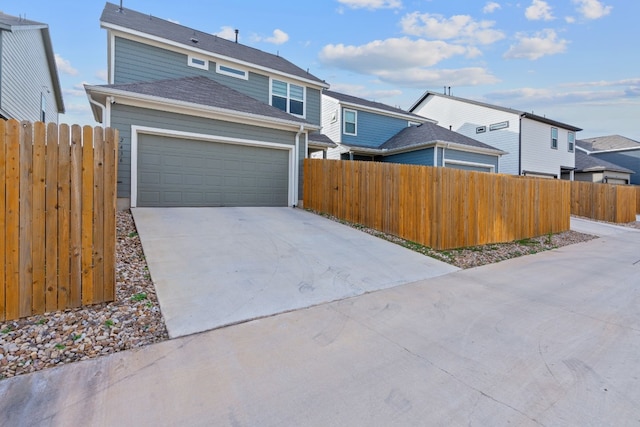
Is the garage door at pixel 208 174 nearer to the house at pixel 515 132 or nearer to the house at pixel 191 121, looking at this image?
the house at pixel 191 121

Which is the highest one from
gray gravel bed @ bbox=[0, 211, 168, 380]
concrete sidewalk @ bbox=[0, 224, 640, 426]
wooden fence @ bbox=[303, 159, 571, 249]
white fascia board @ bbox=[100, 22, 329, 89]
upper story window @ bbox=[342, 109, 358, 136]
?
white fascia board @ bbox=[100, 22, 329, 89]

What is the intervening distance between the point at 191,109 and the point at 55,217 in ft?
20.6

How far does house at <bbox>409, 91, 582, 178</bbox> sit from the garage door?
1415 centimetres

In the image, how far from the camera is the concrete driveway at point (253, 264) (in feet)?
12.4

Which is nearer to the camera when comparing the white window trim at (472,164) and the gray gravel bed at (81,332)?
the gray gravel bed at (81,332)

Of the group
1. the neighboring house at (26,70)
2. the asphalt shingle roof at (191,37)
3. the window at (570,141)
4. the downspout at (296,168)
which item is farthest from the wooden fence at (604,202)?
the neighboring house at (26,70)

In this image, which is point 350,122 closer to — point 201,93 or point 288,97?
point 288,97

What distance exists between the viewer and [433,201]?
23.7 feet

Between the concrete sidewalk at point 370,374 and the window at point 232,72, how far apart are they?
439 inches

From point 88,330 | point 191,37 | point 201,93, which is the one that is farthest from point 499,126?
point 88,330

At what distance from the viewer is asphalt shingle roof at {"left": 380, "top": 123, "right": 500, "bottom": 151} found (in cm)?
1542

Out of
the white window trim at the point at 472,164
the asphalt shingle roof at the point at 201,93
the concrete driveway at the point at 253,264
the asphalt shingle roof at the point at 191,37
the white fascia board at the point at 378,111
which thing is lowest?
the concrete driveway at the point at 253,264

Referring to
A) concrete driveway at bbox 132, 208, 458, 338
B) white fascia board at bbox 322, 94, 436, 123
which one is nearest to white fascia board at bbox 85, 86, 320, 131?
concrete driveway at bbox 132, 208, 458, 338

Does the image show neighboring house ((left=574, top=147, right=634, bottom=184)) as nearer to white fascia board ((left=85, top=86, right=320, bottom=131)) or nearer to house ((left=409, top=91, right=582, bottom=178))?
house ((left=409, top=91, right=582, bottom=178))
